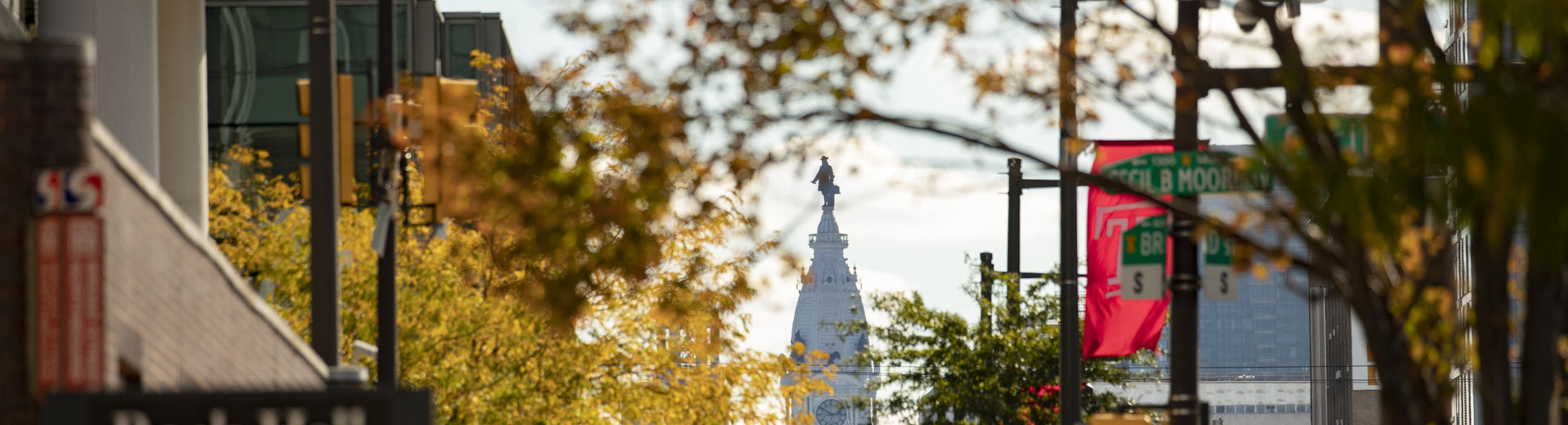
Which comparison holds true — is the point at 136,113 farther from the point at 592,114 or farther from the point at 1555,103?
the point at 1555,103

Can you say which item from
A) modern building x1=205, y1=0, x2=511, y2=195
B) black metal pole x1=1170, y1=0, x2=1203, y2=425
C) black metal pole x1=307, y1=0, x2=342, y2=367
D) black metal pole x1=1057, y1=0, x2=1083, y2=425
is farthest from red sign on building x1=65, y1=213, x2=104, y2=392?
modern building x1=205, y1=0, x2=511, y2=195

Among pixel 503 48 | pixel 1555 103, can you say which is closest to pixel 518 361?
pixel 1555 103

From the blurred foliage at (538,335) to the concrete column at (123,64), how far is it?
8.31ft

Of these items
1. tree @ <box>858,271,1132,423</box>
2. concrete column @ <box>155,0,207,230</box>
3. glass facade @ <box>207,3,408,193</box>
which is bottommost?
tree @ <box>858,271,1132,423</box>

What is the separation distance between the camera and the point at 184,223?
348 inches

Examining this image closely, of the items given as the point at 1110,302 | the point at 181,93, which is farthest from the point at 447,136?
the point at 181,93

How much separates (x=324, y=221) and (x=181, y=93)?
12302 millimetres

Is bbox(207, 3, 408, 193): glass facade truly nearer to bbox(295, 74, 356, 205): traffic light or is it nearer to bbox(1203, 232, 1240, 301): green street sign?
bbox(295, 74, 356, 205): traffic light

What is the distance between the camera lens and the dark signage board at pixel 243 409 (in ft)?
24.0

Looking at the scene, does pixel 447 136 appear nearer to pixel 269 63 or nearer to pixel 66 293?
pixel 66 293

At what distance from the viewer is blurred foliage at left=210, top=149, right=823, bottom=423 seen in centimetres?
2062

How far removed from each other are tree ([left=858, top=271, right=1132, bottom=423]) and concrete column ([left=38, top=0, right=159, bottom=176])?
1379cm

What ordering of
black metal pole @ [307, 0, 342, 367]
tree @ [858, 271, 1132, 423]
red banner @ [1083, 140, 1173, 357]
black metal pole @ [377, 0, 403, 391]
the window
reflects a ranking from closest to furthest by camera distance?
black metal pole @ [307, 0, 342, 367] → black metal pole @ [377, 0, 403, 391] → red banner @ [1083, 140, 1173, 357] → tree @ [858, 271, 1132, 423] → the window

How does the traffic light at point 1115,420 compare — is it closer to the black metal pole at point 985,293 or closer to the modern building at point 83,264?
the modern building at point 83,264
